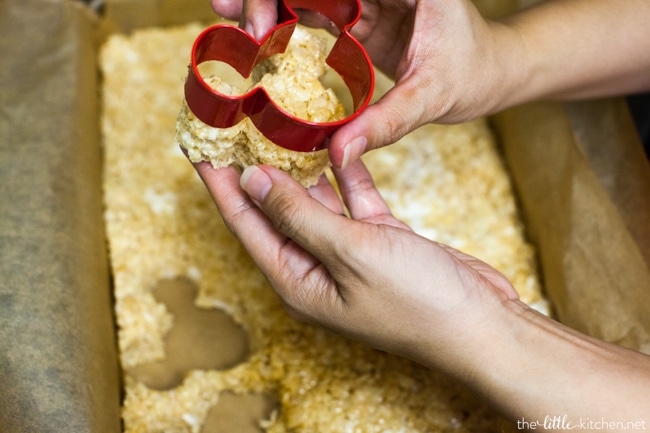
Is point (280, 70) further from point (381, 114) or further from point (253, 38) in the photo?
point (381, 114)

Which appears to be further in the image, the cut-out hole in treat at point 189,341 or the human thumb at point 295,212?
the cut-out hole in treat at point 189,341

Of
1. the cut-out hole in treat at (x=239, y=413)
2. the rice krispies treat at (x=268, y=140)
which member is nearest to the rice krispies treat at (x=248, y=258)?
the cut-out hole in treat at (x=239, y=413)

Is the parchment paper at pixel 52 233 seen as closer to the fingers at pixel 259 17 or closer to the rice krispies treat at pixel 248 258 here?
the rice krispies treat at pixel 248 258

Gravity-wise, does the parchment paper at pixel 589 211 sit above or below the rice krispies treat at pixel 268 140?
below

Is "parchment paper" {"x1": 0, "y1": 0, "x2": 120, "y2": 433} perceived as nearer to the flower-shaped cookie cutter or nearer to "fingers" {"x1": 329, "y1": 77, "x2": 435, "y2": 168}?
the flower-shaped cookie cutter

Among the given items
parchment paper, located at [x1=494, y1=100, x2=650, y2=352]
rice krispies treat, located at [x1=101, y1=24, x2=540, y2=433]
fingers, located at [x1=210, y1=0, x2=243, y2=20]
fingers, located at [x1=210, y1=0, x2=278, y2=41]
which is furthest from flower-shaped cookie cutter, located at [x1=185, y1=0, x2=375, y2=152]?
parchment paper, located at [x1=494, y1=100, x2=650, y2=352]

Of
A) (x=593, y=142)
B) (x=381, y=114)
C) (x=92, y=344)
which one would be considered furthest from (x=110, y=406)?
(x=593, y=142)

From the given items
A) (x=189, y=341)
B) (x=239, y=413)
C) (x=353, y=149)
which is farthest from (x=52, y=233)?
(x=353, y=149)
